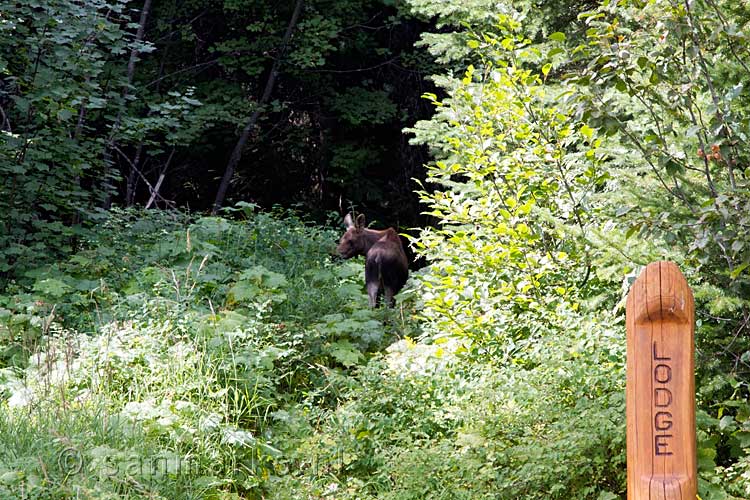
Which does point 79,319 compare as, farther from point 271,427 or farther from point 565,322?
point 565,322

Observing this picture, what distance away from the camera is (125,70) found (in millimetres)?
14586

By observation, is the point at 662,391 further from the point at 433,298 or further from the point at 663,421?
the point at 433,298

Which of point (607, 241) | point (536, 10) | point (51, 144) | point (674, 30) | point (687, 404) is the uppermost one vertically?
point (536, 10)

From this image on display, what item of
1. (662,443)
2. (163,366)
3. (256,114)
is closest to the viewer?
(662,443)

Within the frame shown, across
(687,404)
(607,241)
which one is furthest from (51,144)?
(687,404)

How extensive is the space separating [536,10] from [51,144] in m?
5.59

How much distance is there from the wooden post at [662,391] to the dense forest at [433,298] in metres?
1.58

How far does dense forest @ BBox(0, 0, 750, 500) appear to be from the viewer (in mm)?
5117
